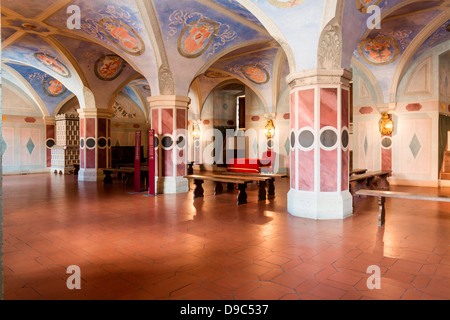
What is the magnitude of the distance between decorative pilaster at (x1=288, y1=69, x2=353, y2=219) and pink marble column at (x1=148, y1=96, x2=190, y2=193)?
3.92 metres

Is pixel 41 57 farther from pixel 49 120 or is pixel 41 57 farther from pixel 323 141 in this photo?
pixel 323 141

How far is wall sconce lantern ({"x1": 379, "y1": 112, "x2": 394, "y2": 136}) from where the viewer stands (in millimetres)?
11164

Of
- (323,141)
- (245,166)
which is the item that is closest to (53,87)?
(245,166)

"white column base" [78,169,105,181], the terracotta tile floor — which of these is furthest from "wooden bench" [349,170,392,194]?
"white column base" [78,169,105,181]

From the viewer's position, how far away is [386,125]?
11.2m

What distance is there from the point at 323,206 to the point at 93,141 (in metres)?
9.86

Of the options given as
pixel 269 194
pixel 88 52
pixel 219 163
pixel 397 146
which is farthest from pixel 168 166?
pixel 219 163

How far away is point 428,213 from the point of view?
6.30 metres

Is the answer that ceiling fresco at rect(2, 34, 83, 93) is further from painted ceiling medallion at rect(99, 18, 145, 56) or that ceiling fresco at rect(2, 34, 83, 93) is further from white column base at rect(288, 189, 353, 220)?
white column base at rect(288, 189, 353, 220)

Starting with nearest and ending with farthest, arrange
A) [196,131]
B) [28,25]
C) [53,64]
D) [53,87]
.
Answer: [28,25], [53,64], [53,87], [196,131]

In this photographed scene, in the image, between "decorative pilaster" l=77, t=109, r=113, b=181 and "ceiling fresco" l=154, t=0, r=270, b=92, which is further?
"decorative pilaster" l=77, t=109, r=113, b=181

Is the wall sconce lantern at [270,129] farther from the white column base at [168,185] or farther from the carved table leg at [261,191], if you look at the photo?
the carved table leg at [261,191]

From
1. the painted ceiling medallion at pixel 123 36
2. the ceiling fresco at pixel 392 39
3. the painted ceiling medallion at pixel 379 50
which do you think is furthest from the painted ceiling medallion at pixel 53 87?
the painted ceiling medallion at pixel 379 50

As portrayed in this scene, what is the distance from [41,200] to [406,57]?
37.0 feet
